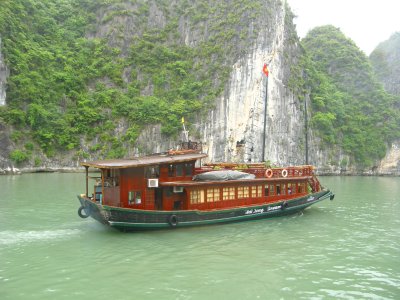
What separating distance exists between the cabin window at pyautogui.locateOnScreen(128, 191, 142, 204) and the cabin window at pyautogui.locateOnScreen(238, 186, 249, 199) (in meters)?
5.00

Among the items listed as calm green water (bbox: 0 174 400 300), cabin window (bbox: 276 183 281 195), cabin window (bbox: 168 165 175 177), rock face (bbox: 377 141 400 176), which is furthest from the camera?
rock face (bbox: 377 141 400 176)

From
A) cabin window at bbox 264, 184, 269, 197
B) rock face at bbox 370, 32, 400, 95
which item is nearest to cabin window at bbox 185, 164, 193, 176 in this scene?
cabin window at bbox 264, 184, 269, 197

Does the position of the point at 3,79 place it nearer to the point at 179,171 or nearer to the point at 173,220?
the point at 179,171

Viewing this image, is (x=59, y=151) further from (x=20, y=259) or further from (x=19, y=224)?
(x=20, y=259)

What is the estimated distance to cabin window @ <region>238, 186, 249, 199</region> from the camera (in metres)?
17.4

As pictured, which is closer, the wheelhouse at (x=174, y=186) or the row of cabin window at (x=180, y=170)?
the wheelhouse at (x=174, y=186)

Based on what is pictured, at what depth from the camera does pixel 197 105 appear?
53.1 m

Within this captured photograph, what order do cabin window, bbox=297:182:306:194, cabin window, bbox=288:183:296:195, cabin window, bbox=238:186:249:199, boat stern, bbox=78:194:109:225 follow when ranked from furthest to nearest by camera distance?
cabin window, bbox=297:182:306:194
cabin window, bbox=288:183:296:195
cabin window, bbox=238:186:249:199
boat stern, bbox=78:194:109:225

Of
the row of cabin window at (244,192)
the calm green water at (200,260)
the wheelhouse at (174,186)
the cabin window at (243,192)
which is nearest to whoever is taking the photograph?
the calm green water at (200,260)

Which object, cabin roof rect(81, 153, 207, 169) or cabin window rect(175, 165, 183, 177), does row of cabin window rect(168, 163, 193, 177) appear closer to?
cabin window rect(175, 165, 183, 177)

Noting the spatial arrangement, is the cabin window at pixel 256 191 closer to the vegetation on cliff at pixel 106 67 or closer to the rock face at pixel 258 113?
the rock face at pixel 258 113

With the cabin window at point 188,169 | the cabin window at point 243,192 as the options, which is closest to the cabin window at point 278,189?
the cabin window at point 243,192

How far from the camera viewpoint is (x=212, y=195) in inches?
655

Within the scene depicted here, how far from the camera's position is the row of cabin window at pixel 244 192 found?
641 inches
